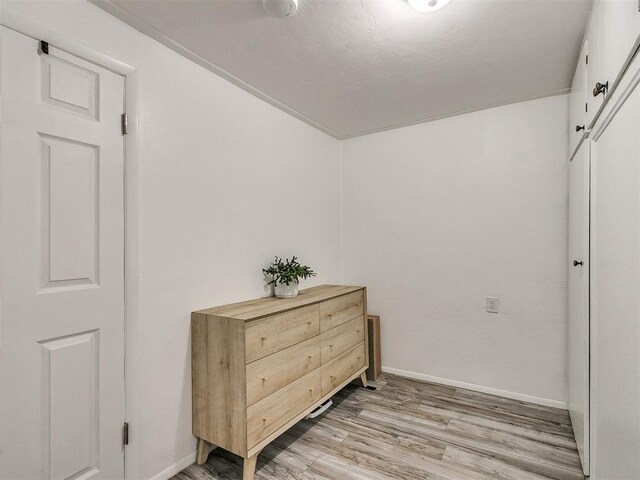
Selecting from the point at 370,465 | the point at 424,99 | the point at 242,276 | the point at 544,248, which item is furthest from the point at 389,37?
the point at 370,465

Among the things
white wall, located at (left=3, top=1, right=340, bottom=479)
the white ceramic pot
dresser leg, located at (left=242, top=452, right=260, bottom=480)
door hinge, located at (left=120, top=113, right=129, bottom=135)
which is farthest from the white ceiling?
dresser leg, located at (left=242, top=452, right=260, bottom=480)

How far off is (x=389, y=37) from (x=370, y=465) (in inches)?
90.4

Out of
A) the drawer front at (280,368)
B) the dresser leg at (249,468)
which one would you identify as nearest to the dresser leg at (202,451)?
the dresser leg at (249,468)

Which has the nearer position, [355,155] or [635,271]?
[635,271]

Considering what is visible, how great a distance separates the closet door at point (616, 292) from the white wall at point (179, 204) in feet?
6.08

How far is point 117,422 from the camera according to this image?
5.08ft

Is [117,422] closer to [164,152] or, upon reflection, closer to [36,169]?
[36,169]

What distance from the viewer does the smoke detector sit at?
4.78ft

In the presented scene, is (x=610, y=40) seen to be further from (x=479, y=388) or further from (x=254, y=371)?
(x=479, y=388)

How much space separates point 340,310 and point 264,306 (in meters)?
0.70

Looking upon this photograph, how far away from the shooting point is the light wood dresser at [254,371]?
1.66m

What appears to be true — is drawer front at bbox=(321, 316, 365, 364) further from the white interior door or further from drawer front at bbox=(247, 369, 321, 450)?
the white interior door

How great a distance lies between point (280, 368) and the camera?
1.87 m

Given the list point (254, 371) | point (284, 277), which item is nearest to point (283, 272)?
point (284, 277)
